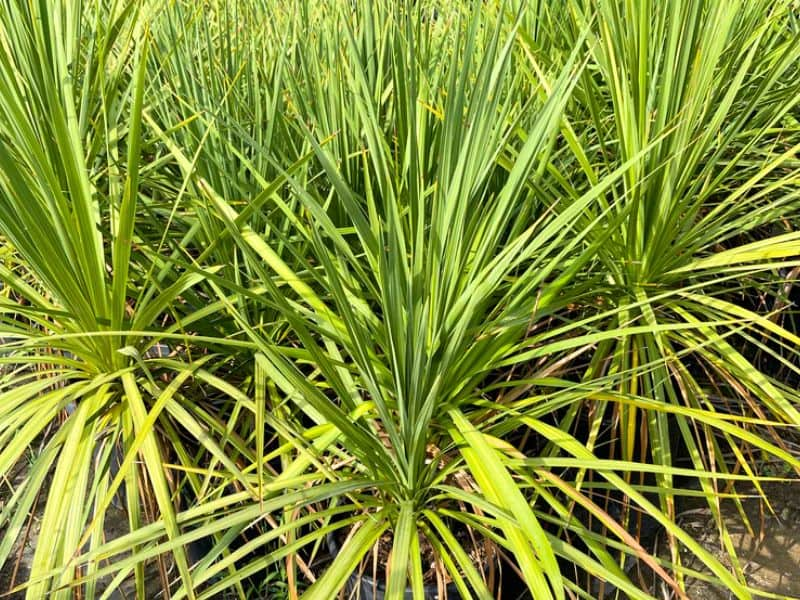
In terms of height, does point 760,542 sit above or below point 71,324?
below

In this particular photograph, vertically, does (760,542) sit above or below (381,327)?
below

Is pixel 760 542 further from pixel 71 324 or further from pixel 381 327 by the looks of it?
pixel 71 324

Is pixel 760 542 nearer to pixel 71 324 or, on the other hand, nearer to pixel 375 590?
pixel 375 590

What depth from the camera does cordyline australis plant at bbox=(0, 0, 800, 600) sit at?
0.83 metres

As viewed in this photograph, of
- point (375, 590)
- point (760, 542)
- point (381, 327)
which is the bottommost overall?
point (760, 542)

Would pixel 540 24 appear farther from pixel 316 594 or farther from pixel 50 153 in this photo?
pixel 316 594

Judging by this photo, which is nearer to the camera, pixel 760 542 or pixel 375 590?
pixel 375 590

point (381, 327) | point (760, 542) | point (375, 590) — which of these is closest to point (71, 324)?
point (381, 327)

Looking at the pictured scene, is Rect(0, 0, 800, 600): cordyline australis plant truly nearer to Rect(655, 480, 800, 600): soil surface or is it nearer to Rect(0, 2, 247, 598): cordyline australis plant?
Rect(0, 2, 247, 598): cordyline australis plant

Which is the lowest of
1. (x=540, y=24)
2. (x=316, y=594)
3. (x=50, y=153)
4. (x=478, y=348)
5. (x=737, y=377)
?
(x=316, y=594)

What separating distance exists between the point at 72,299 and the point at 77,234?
93mm

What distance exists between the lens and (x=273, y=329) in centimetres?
122

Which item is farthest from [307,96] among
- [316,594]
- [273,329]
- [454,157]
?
[316,594]

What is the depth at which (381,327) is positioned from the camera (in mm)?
981
